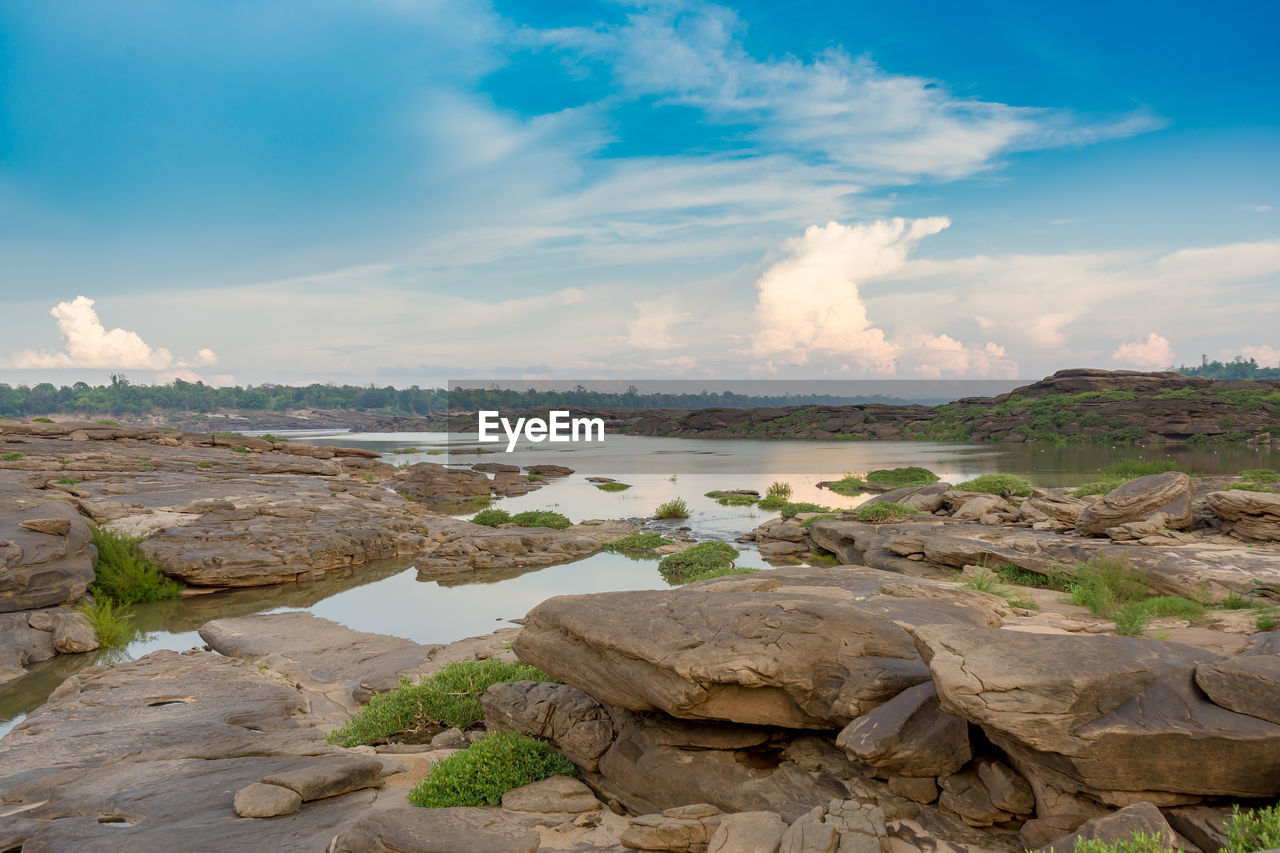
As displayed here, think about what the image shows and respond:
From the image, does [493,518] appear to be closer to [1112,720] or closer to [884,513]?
[884,513]

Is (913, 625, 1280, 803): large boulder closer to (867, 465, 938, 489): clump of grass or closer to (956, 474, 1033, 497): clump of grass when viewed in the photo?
(956, 474, 1033, 497): clump of grass

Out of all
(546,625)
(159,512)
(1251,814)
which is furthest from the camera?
(159,512)

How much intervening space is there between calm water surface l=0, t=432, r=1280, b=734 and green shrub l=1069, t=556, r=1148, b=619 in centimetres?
1164

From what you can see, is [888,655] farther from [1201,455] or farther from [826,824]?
[1201,455]

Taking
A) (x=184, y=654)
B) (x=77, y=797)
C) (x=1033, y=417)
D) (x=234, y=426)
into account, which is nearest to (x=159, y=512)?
(x=184, y=654)

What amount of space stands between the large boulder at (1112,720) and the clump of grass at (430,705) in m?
7.15

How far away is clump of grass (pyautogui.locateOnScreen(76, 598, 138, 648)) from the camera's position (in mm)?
15867

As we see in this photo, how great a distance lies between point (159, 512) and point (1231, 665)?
29456mm

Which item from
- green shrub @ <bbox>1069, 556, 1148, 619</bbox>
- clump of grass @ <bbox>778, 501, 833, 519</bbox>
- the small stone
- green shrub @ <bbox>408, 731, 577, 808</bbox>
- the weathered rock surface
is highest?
the weathered rock surface

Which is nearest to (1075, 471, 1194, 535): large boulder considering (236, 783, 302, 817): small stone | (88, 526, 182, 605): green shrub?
(236, 783, 302, 817): small stone

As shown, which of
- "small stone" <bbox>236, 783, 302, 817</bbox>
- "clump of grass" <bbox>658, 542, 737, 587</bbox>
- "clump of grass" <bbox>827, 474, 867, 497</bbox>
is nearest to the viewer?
Result: "small stone" <bbox>236, 783, 302, 817</bbox>

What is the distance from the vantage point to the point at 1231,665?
5668 mm

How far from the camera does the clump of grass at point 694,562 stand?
21766mm

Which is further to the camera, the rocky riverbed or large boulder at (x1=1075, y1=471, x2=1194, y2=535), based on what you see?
large boulder at (x1=1075, y1=471, x2=1194, y2=535)
